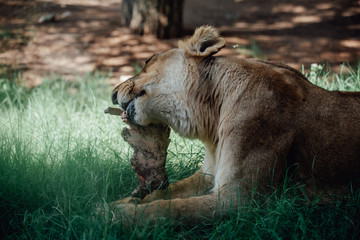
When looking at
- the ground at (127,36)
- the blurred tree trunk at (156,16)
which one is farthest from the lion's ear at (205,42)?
the blurred tree trunk at (156,16)

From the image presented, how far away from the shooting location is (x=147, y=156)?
293 centimetres

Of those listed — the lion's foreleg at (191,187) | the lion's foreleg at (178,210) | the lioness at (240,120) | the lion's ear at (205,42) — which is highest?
the lion's ear at (205,42)

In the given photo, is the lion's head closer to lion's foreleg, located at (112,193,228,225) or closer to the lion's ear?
the lion's ear

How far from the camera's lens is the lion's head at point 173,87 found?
279 centimetres

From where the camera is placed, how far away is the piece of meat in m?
2.92

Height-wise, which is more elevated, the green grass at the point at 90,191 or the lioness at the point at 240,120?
the lioness at the point at 240,120

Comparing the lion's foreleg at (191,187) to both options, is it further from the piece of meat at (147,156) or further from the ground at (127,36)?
the ground at (127,36)

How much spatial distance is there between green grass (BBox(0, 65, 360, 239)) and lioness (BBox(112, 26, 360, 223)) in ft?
0.42

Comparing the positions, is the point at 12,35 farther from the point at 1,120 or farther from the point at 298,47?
the point at 298,47

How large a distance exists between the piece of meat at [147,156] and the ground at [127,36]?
9.96 ft

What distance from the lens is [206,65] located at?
9.29ft

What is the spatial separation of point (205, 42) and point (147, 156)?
88 cm

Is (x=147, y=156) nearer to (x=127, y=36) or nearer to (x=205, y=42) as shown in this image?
(x=205, y=42)

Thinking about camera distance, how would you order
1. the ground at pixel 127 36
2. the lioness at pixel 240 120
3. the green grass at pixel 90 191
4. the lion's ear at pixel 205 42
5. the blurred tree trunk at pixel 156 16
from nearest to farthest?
1. the green grass at pixel 90 191
2. the lioness at pixel 240 120
3. the lion's ear at pixel 205 42
4. the ground at pixel 127 36
5. the blurred tree trunk at pixel 156 16
